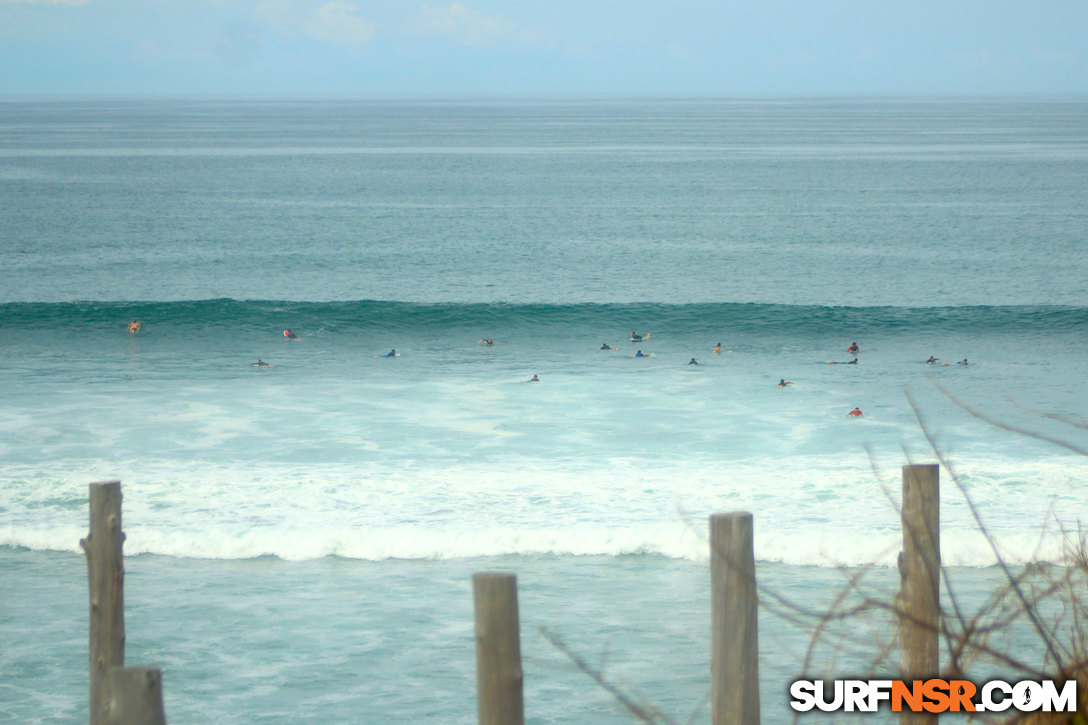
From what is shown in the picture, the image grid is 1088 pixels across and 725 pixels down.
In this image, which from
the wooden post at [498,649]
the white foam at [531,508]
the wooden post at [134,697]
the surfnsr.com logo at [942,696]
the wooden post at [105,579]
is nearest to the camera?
the wooden post at [134,697]

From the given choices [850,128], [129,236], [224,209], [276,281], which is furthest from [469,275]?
[850,128]

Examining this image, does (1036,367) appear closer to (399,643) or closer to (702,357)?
(702,357)

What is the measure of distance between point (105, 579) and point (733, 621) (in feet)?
11.0

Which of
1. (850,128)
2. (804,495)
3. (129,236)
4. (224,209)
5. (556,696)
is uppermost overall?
(850,128)

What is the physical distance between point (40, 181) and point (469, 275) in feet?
150

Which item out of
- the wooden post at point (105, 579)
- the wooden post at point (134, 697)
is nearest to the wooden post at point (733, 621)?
the wooden post at point (134, 697)

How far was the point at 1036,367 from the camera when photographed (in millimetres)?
22969

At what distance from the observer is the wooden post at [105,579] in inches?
201

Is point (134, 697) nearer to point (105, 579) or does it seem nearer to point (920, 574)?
point (920, 574)

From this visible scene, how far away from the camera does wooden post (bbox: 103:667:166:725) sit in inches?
106

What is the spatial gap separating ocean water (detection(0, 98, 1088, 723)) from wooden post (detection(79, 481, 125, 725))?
7.28 feet

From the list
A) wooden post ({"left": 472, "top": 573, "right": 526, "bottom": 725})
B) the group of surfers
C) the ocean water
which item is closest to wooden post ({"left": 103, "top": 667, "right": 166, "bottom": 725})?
wooden post ({"left": 472, "top": 573, "right": 526, "bottom": 725})

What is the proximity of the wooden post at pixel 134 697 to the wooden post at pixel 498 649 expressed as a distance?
0.87 metres

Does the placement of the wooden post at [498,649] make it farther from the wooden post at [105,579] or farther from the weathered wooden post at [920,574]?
the wooden post at [105,579]
